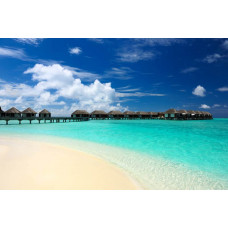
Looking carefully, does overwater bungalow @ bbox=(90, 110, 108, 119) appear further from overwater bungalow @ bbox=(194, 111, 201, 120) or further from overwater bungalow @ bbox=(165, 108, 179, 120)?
overwater bungalow @ bbox=(194, 111, 201, 120)

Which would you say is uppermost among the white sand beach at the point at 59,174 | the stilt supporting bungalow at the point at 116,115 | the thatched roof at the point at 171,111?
the thatched roof at the point at 171,111

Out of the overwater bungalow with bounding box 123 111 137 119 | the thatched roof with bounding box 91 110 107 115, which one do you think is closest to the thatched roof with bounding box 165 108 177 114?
the overwater bungalow with bounding box 123 111 137 119

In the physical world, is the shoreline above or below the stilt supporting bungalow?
below

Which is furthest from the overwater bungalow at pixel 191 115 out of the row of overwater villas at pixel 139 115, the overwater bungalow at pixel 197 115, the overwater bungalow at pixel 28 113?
the overwater bungalow at pixel 28 113

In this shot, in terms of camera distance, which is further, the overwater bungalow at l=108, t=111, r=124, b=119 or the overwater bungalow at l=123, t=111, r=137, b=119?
A: the overwater bungalow at l=123, t=111, r=137, b=119

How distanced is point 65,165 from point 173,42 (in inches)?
279

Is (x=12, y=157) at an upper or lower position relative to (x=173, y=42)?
lower

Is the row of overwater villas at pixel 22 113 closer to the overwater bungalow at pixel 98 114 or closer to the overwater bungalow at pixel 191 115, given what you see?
the overwater bungalow at pixel 98 114

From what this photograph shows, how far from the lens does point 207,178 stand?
3.51 m

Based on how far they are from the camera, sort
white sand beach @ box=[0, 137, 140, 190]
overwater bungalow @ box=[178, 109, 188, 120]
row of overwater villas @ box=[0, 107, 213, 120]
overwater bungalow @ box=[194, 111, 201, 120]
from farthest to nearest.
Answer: overwater bungalow @ box=[194, 111, 201, 120] < overwater bungalow @ box=[178, 109, 188, 120] < row of overwater villas @ box=[0, 107, 213, 120] < white sand beach @ box=[0, 137, 140, 190]

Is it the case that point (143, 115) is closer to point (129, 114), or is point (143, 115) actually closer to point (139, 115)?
point (139, 115)
